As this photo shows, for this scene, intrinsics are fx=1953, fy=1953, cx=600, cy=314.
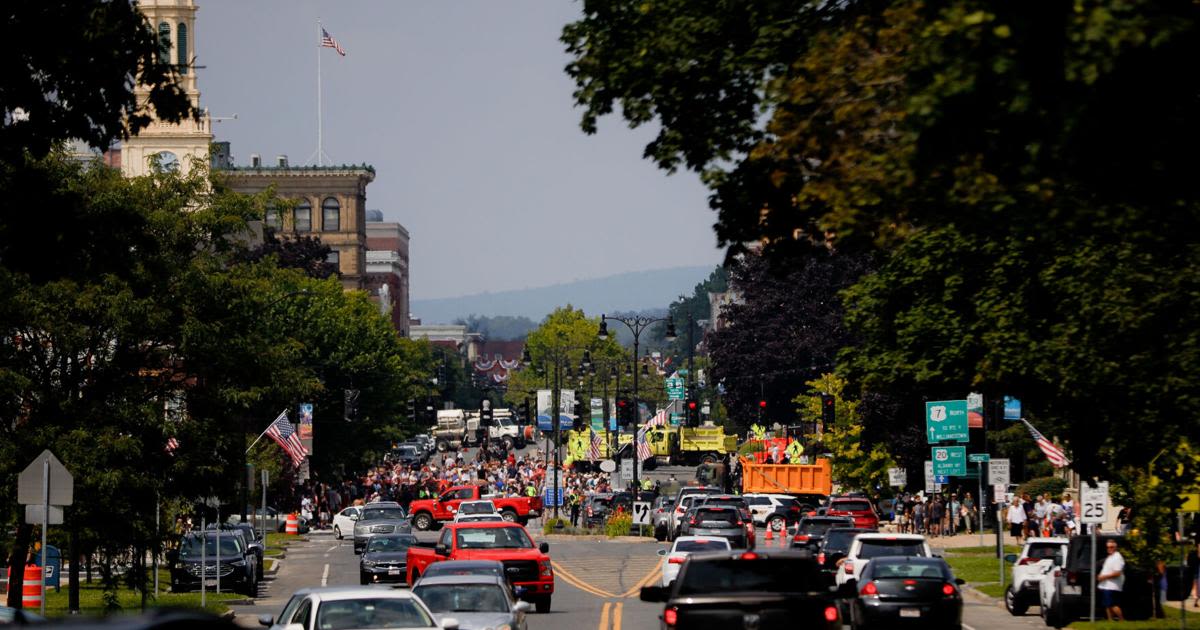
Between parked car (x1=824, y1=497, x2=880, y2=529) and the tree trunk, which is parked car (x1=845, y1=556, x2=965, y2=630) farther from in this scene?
parked car (x1=824, y1=497, x2=880, y2=529)

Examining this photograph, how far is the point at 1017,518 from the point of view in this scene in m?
59.0

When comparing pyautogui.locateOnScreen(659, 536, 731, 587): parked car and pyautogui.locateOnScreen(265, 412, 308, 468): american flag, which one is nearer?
pyautogui.locateOnScreen(659, 536, 731, 587): parked car

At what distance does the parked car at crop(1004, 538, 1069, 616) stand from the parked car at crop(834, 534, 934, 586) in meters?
3.20

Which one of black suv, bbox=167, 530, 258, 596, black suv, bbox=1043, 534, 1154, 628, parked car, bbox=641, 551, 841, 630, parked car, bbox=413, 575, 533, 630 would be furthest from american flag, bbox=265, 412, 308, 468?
parked car, bbox=641, 551, 841, 630

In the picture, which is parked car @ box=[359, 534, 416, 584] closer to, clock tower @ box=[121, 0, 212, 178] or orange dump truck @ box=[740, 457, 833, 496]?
orange dump truck @ box=[740, 457, 833, 496]

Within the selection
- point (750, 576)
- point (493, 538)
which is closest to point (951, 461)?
point (493, 538)

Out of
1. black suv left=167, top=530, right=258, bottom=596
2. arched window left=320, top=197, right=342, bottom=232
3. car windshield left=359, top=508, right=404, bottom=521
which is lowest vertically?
black suv left=167, top=530, right=258, bottom=596

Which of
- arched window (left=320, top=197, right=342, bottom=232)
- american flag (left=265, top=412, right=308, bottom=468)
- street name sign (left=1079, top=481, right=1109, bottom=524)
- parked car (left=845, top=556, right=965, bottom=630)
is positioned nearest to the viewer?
parked car (left=845, top=556, right=965, bottom=630)

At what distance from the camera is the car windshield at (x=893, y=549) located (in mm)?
32312

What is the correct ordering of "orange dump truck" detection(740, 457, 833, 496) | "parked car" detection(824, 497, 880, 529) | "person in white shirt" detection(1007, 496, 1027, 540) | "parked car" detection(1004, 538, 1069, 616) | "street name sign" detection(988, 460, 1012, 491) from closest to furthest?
"parked car" detection(1004, 538, 1069, 616) → "street name sign" detection(988, 460, 1012, 491) → "person in white shirt" detection(1007, 496, 1027, 540) → "parked car" detection(824, 497, 880, 529) → "orange dump truck" detection(740, 457, 833, 496)

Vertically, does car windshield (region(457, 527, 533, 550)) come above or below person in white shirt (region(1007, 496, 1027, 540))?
above

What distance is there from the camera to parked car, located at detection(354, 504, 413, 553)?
57.1 m

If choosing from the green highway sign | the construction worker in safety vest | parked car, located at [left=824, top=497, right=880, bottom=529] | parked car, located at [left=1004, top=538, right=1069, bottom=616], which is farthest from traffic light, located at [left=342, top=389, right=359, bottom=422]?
parked car, located at [left=1004, top=538, right=1069, bottom=616]

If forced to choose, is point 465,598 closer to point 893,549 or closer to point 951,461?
point 893,549
